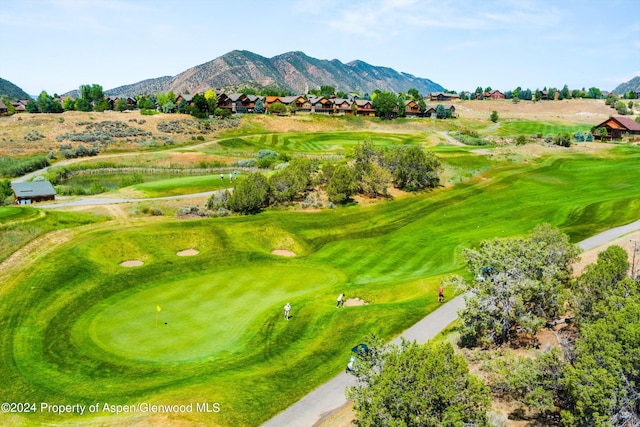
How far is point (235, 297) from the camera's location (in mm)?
35344

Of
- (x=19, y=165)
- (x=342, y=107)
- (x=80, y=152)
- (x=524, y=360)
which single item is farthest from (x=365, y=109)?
(x=524, y=360)

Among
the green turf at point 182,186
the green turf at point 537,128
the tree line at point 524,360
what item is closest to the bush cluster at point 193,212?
the green turf at point 182,186

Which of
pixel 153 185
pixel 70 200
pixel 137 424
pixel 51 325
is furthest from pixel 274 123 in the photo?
pixel 137 424

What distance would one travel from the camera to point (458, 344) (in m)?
27.9

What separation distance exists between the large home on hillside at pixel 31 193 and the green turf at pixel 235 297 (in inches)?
919

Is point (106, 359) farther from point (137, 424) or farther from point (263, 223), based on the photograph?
point (263, 223)

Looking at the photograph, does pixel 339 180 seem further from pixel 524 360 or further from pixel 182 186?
pixel 524 360

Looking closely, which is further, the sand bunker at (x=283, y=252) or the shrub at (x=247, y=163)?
the shrub at (x=247, y=163)

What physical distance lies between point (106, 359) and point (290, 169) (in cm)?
4481

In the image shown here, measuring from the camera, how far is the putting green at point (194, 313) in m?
28.0

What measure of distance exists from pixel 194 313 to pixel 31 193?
4414 cm

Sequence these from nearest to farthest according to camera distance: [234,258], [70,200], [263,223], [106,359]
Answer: [106,359], [234,258], [263,223], [70,200]

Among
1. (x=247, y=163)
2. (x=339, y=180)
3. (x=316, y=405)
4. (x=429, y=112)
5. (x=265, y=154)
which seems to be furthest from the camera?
(x=429, y=112)

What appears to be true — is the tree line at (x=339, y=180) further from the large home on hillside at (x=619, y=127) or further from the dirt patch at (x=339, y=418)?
the large home on hillside at (x=619, y=127)
